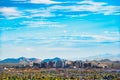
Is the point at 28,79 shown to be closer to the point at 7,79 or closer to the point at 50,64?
the point at 7,79

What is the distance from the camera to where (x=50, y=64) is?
199750 mm

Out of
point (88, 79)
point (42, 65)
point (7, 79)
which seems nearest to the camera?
point (7, 79)

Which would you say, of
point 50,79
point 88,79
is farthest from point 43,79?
point 88,79

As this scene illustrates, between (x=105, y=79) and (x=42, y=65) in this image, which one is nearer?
(x=105, y=79)

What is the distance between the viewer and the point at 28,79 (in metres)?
Answer: 86.4

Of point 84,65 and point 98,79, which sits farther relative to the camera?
point 84,65

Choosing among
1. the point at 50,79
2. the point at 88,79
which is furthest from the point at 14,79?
the point at 88,79

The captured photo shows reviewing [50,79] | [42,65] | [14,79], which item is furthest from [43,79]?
[42,65]

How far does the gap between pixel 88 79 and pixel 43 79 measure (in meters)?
14.3

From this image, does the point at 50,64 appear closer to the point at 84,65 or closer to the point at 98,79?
the point at 84,65

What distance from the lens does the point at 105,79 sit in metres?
94.0

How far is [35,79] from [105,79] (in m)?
18.9

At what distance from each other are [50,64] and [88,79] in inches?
4252

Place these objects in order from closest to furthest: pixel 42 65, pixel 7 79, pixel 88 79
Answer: pixel 7 79 → pixel 88 79 → pixel 42 65
